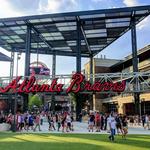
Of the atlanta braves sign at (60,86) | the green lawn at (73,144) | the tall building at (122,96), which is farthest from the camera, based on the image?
the tall building at (122,96)

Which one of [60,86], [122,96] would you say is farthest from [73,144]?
[122,96]

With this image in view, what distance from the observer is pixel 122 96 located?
6388 cm

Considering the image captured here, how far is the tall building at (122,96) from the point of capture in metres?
57.6

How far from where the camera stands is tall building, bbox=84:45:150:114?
57562mm

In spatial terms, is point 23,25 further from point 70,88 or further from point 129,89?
point 129,89

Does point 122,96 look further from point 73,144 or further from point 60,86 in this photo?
point 73,144

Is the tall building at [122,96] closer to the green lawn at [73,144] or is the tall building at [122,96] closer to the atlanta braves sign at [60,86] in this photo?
the atlanta braves sign at [60,86]

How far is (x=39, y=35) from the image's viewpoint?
2024 inches

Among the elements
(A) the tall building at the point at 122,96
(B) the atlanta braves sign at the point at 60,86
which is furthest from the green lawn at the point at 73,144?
(A) the tall building at the point at 122,96

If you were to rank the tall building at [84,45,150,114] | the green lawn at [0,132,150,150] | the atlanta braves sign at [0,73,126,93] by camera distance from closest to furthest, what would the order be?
the green lawn at [0,132,150,150] < the atlanta braves sign at [0,73,126,93] < the tall building at [84,45,150,114]

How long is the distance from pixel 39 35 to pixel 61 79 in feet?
38.3

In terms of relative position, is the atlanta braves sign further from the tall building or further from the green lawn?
the green lawn

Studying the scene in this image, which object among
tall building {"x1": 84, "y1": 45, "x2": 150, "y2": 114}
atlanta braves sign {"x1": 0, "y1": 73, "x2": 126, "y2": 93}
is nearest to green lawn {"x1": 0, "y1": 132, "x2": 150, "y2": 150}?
atlanta braves sign {"x1": 0, "y1": 73, "x2": 126, "y2": 93}

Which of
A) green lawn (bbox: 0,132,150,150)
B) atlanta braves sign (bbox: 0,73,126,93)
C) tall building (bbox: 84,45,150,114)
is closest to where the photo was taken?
green lawn (bbox: 0,132,150,150)
